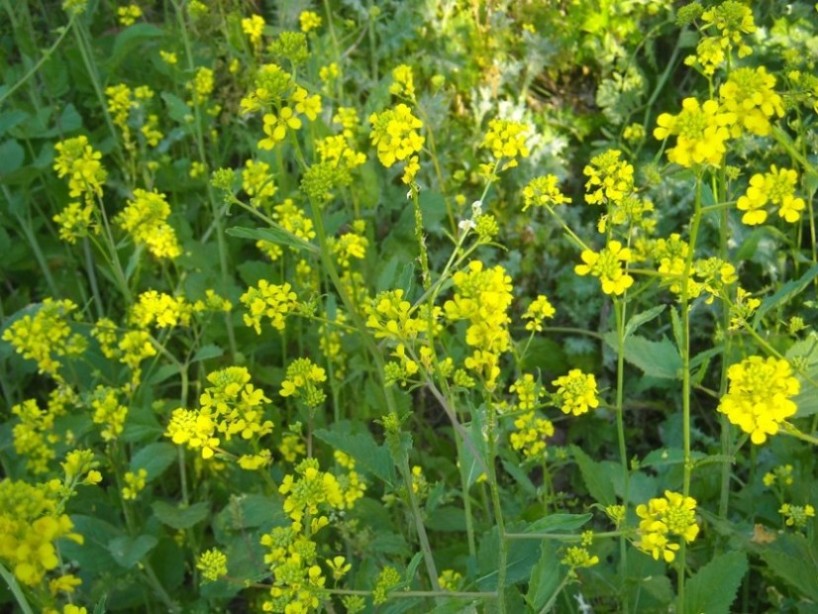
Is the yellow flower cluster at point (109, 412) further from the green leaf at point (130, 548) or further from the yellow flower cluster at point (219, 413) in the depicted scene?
the yellow flower cluster at point (219, 413)

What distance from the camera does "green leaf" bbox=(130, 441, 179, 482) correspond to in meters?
2.23

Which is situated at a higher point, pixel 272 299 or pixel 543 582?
pixel 272 299

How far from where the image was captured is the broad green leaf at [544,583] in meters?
1.44

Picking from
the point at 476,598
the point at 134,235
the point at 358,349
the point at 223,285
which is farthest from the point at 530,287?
Result: the point at 476,598

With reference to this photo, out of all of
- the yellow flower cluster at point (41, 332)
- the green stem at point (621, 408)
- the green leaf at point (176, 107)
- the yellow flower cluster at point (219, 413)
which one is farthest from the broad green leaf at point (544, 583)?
the green leaf at point (176, 107)

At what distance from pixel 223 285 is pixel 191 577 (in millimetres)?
799

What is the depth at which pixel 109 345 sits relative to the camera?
8.39 ft

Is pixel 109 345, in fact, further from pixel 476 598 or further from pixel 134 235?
pixel 476 598

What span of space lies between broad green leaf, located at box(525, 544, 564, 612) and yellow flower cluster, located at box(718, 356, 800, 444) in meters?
0.40

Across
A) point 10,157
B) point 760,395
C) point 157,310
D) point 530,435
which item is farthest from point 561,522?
point 10,157

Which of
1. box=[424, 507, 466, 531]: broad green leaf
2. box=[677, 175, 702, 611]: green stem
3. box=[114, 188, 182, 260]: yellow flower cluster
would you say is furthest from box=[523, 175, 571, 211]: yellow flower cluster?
→ box=[114, 188, 182, 260]: yellow flower cluster

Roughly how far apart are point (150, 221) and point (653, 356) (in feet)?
4.31

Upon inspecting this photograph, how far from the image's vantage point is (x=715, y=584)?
64.1 inches

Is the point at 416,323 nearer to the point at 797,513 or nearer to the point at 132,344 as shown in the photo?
the point at 797,513
